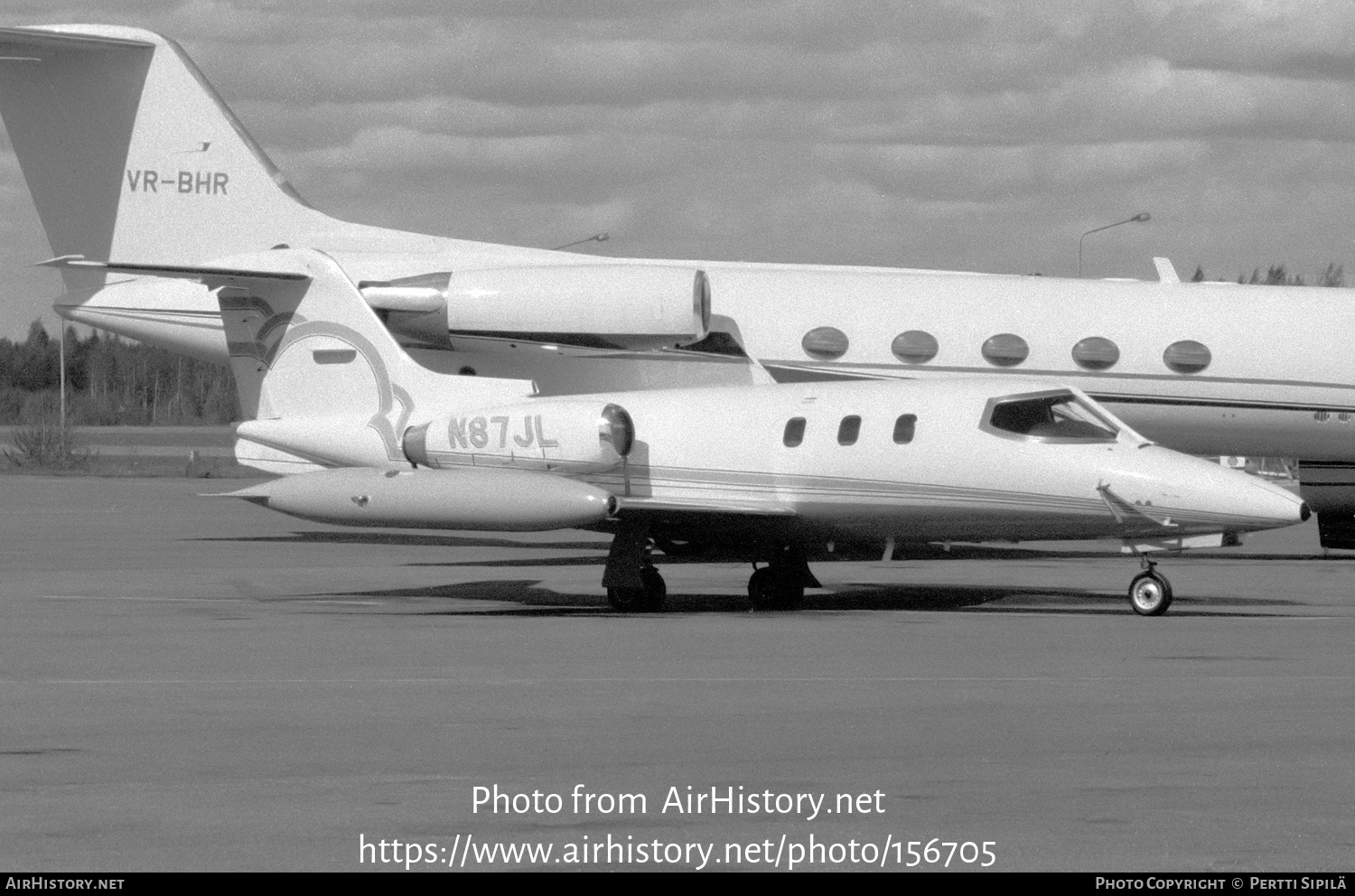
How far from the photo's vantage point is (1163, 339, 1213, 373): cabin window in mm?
22719

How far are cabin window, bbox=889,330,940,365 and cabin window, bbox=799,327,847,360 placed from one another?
621mm

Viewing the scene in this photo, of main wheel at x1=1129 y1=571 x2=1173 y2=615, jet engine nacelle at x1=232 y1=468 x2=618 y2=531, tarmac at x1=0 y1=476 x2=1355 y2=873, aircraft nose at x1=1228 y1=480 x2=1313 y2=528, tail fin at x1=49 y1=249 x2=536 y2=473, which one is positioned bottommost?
tarmac at x1=0 y1=476 x2=1355 y2=873

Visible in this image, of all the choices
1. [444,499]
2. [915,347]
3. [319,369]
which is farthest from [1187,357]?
[319,369]

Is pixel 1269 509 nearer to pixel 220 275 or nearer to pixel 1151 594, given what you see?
pixel 1151 594

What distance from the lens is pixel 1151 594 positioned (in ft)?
53.3

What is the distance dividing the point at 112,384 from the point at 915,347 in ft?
412

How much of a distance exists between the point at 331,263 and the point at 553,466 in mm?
3893

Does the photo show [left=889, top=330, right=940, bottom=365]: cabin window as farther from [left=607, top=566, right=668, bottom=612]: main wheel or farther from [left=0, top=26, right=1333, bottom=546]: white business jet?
[left=607, top=566, right=668, bottom=612]: main wheel

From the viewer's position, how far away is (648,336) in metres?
21.5

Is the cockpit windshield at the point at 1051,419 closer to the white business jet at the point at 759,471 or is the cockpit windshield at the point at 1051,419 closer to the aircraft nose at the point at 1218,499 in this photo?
the white business jet at the point at 759,471

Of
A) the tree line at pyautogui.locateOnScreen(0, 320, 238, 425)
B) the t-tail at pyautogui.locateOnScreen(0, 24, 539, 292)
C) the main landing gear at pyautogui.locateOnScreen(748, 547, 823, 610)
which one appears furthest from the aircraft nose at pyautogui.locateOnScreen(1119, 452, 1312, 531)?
the tree line at pyautogui.locateOnScreen(0, 320, 238, 425)

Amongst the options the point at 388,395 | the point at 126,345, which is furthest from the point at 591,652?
the point at 126,345
